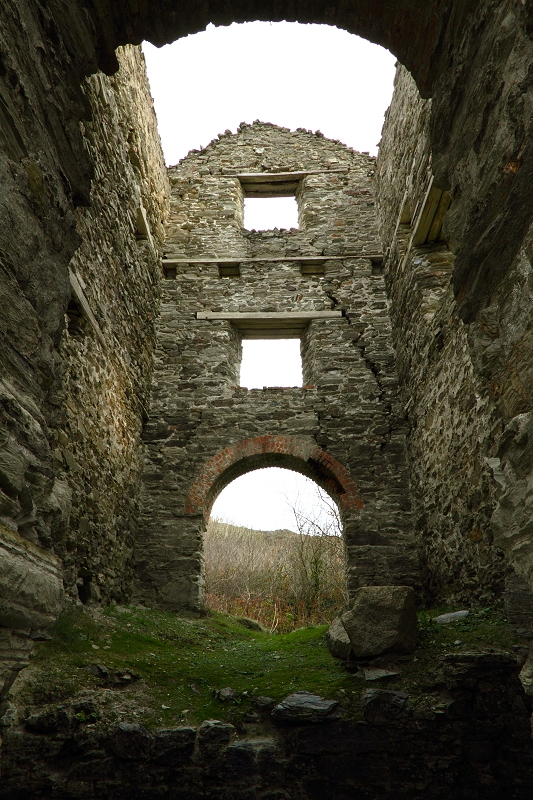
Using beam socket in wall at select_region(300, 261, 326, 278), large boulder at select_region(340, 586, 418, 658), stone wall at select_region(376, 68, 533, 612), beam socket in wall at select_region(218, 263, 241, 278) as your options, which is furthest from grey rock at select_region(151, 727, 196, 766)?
beam socket in wall at select_region(300, 261, 326, 278)

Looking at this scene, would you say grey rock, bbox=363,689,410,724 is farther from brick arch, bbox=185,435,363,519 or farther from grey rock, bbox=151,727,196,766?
brick arch, bbox=185,435,363,519

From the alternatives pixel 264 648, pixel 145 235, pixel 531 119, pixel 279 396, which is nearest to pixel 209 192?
pixel 145 235

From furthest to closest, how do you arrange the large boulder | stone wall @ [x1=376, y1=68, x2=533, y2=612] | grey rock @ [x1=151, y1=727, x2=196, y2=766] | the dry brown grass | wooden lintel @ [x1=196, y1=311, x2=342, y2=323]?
the dry brown grass → wooden lintel @ [x1=196, y1=311, x2=342, y2=323] → the large boulder → grey rock @ [x1=151, y1=727, x2=196, y2=766] → stone wall @ [x1=376, y1=68, x2=533, y2=612]

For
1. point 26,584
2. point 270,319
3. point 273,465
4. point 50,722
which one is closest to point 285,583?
point 273,465

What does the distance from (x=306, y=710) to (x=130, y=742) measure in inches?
50.8

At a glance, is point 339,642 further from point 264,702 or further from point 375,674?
point 264,702

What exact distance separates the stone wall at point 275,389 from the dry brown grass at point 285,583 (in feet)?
10.4

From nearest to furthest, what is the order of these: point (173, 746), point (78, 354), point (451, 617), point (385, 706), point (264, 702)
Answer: point (173, 746) → point (385, 706) → point (264, 702) → point (451, 617) → point (78, 354)

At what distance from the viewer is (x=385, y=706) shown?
3.59 metres

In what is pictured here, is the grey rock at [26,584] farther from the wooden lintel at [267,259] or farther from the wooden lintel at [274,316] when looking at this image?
the wooden lintel at [267,259]

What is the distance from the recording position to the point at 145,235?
7629mm

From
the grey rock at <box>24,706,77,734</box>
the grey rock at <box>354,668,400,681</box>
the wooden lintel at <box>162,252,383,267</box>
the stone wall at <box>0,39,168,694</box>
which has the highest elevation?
the wooden lintel at <box>162,252,383,267</box>

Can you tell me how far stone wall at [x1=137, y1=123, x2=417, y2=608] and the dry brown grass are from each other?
3170 mm

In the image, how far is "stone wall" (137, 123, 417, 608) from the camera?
6.40 meters
